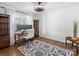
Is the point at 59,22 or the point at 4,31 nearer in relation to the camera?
the point at 59,22

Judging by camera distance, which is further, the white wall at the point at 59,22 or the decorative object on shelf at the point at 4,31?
the decorative object on shelf at the point at 4,31

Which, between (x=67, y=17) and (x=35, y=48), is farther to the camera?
(x=35, y=48)

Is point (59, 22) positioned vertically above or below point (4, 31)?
above

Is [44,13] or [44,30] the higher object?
[44,13]

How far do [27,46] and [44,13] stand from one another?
101 cm

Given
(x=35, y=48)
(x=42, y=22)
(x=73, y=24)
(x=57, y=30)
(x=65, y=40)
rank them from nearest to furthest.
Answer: (x=73, y=24), (x=65, y=40), (x=57, y=30), (x=42, y=22), (x=35, y=48)

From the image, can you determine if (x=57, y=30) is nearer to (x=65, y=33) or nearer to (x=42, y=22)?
(x=65, y=33)

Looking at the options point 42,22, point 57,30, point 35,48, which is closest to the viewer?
point 57,30

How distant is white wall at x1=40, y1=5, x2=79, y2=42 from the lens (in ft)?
5.12

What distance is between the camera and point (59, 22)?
1.77 m

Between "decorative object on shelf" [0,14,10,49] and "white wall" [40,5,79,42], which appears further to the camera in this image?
"decorative object on shelf" [0,14,10,49]

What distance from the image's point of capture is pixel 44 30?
1887mm

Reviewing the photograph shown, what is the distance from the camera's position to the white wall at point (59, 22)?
1.56m

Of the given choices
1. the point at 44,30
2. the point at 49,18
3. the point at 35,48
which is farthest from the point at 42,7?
the point at 35,48
